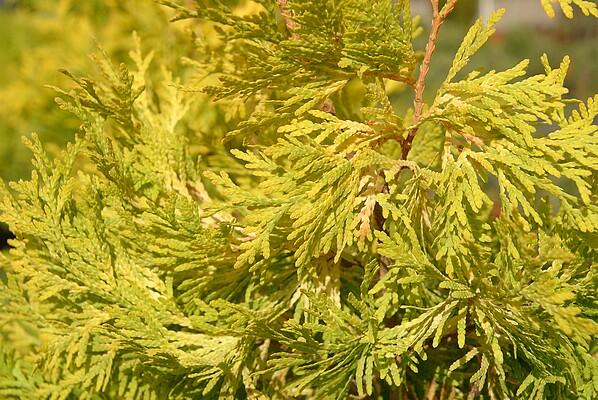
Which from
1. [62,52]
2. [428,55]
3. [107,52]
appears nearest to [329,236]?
[428,55]

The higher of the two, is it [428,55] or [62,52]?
[428,55]

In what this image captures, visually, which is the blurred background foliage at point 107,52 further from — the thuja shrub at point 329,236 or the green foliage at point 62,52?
the thuja shrub at point 329,236

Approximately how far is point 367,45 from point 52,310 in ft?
3.70

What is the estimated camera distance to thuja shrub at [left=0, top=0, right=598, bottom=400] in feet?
4.27

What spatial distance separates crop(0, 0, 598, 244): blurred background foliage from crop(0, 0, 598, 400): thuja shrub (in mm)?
333

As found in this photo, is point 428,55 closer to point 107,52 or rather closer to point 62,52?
point 107,52

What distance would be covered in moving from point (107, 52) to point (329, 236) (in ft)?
3.97

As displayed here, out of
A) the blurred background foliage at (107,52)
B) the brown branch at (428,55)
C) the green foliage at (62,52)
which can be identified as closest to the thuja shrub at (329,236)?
the brown branch at (428,55)

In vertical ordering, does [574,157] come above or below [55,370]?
above

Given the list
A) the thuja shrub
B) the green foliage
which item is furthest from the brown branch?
the green foliage

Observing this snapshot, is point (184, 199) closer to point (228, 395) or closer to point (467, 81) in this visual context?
point (228, 395)

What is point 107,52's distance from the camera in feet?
6.93

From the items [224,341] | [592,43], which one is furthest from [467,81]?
[592,43]

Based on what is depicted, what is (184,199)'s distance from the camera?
4.56ft
